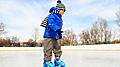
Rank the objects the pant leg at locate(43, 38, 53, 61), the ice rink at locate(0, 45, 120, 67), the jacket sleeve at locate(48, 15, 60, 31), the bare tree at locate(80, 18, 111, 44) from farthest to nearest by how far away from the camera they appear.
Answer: the bare tree at locate(80, 18, 111, 44) → the ice rink at locate(0, 45, 120, 67) → the pant leg at locate(43, 38, 53, 61) → the jacket sleeve at locate(48, 15, 60, 31)

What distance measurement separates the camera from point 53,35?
14.2ft

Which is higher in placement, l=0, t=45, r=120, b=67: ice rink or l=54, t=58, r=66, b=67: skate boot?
l=54, t=58, r=66, b=67: skate boot

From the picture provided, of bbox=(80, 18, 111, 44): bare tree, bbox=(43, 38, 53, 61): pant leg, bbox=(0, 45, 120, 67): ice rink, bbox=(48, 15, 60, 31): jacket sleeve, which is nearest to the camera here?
bbox=(48, 15, 60, 31): jacket sleeve

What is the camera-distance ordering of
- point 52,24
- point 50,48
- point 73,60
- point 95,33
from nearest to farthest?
point 52,24, point 50,48, point 73,60, point 95,33

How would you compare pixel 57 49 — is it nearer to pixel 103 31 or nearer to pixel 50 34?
pixel 50 34

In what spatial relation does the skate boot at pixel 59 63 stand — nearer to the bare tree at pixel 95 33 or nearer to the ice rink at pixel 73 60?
the ice rink at pixel 73 60

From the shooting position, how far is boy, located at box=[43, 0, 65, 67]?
4.23 metres

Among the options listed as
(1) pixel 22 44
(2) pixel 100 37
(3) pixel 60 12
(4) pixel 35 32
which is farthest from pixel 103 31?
(3) pixel 60 12

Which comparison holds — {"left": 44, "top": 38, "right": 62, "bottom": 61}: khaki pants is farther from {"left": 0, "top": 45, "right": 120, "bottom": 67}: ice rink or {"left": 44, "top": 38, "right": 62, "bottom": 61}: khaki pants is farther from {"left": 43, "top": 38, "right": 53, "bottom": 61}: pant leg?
{"left": 0, "top": 45, "right": 120, "bottom": 67}: ice rink

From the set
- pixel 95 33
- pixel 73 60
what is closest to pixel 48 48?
pixel 73 60

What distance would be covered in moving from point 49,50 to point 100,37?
41.1 m

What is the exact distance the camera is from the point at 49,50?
4.32m

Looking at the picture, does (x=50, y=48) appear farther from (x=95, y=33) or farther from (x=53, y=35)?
(x=95, y=33)

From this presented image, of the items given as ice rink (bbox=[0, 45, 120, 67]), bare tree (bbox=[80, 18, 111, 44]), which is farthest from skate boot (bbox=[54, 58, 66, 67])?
bare tree (bbox=[80, 18, 111, 44])
